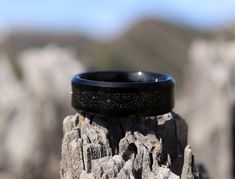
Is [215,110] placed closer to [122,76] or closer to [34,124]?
[34,124]

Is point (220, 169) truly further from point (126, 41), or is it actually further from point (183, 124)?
point (126, 41)

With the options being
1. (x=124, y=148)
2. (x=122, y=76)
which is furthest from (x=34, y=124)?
(x=124, y=148)

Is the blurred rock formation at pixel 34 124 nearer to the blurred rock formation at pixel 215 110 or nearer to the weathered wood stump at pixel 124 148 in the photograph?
the blurred rock formation at pixel 215 110

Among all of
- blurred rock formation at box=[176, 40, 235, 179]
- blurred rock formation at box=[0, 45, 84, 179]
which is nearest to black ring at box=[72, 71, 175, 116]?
blurred rock formation at box=[176, 40, 235, 179]

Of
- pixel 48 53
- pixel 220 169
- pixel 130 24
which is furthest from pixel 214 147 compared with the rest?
pixel 130 24

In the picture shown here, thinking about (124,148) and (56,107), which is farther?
(56,107)
